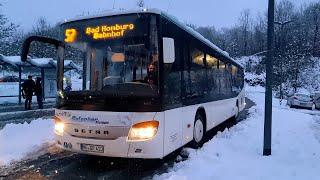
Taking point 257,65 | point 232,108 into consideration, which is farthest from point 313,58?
point 232,108

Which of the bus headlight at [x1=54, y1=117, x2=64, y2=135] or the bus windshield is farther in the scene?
the bus headlight at [x1=54, y1=117, x2=64, y2=135]

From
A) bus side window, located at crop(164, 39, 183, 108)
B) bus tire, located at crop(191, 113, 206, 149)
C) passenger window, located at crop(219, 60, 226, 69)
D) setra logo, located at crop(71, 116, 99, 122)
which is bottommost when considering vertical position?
bus tire, located at crop(191, 113, 206, 149)

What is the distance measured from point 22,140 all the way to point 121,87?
4607 mm

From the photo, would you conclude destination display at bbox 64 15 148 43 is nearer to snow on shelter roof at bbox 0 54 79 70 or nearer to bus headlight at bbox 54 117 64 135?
bus headlight at bbox 54 117 64 135

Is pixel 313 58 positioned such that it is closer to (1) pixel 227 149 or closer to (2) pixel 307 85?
(2) pixel 307 85

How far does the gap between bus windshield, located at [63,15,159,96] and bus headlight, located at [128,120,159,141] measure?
21.5 inches

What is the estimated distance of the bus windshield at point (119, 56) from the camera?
7.48 meters

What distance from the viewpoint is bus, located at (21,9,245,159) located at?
7387 mm

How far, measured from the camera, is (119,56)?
7.66 meters

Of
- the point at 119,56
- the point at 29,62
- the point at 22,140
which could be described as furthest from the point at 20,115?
the point at 119,56

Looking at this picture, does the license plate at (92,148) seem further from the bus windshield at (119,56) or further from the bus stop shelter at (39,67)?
the bus stop shelter at (39,67)

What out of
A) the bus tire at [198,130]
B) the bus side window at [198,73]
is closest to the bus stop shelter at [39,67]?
the bus side window at [198,73]

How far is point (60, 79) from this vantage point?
8336 mm

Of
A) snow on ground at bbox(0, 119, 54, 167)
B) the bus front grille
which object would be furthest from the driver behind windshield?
snow on ground at bbox(0, 119, 54, 167)
